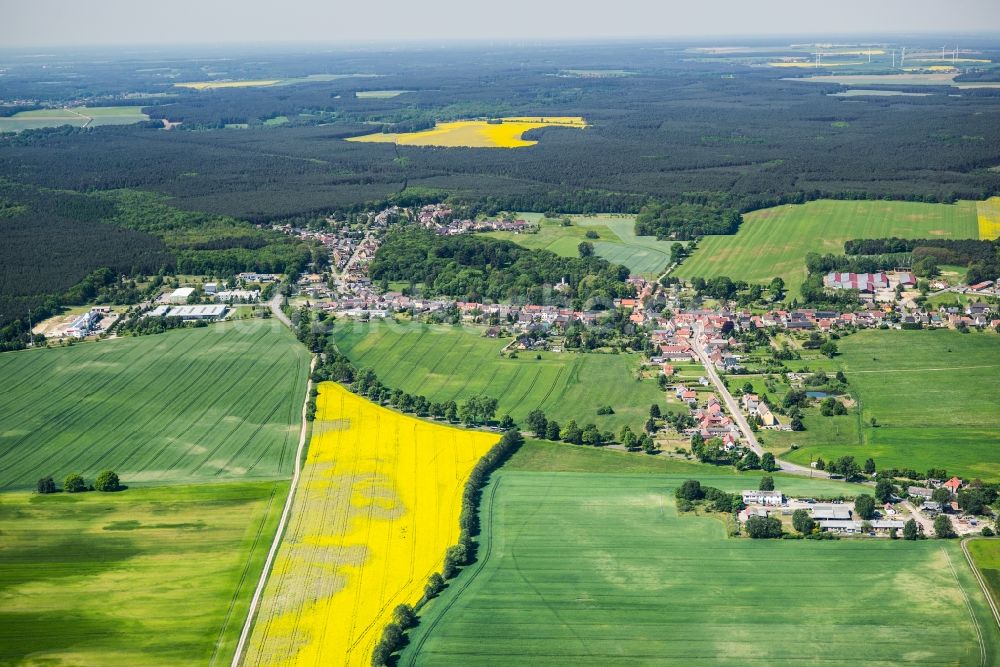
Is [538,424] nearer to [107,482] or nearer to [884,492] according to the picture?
[884,492]

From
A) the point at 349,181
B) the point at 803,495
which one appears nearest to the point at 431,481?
the point at 803,495

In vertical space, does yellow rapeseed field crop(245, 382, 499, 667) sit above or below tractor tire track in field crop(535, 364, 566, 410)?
above

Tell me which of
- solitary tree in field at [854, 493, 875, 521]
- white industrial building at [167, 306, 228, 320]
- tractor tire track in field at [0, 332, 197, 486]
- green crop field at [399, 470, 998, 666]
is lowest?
green crop field at [399, 470, 998, 666]

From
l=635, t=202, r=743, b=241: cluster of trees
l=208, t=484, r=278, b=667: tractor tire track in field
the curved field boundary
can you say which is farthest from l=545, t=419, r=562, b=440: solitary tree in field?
l=635, t=202, r=743, b=241: cluster of trees

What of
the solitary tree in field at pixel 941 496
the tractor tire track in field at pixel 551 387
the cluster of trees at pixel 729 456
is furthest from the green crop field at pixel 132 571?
the solitary tree in field at pixel 941 496

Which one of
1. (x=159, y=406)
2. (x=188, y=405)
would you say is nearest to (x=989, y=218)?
(x=188, y=405)

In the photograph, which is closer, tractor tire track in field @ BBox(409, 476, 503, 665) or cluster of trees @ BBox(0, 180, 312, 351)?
tractor tire track in field @ BBox(409, 476, 503, 665)

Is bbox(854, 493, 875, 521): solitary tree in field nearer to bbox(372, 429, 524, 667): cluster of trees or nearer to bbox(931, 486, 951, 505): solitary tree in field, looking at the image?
bbox(931, 486, 951, 505): solitary tree in field

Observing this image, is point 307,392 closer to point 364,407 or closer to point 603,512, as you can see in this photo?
point 364,407
